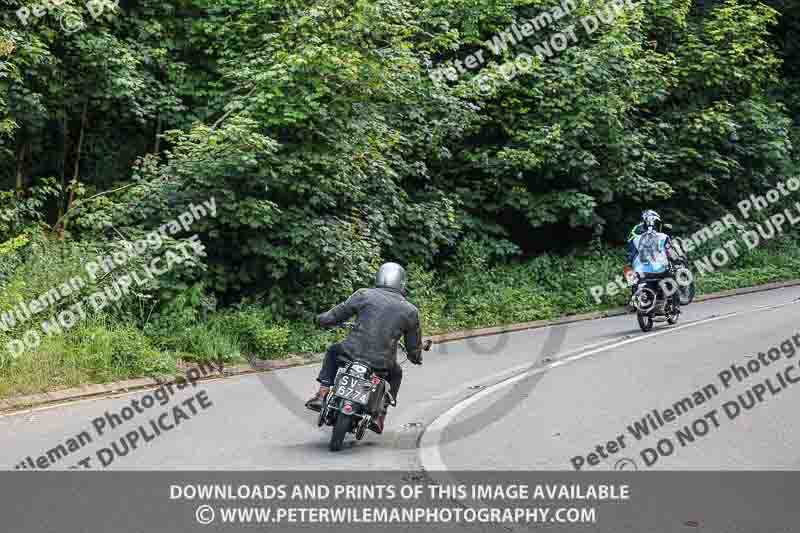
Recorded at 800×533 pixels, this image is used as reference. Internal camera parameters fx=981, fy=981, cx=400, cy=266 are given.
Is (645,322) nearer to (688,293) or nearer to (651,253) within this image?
(651,253)

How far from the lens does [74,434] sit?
9406 millimetres

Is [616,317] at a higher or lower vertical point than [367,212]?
lower

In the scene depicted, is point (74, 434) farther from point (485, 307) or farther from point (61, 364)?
point (485, 307)

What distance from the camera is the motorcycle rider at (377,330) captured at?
9.04 meters

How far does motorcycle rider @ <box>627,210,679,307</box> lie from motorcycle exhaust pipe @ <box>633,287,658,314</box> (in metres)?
0.33

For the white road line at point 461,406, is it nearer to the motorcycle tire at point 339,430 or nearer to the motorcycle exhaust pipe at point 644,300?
the motorcycle exhaust pipe at point 644,300

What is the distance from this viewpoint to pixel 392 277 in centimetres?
942

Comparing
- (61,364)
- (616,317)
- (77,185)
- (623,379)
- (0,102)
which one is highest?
(0,102)

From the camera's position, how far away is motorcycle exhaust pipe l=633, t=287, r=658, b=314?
1866 centimetres

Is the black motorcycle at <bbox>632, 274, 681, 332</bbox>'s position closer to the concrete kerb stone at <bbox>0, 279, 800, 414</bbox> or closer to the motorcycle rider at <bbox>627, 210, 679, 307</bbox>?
the motorcycle rider at <bbox>627, 210, 679, 307</bbox>

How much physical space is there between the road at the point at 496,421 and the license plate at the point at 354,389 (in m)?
0.49

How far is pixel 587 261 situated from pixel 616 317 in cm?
345

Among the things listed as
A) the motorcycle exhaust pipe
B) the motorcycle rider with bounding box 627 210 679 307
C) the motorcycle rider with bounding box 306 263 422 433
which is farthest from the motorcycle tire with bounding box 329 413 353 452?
the motorcycle rider with bounding box 627 210 679 307

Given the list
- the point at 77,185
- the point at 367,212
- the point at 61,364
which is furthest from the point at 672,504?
the point at 77,185
